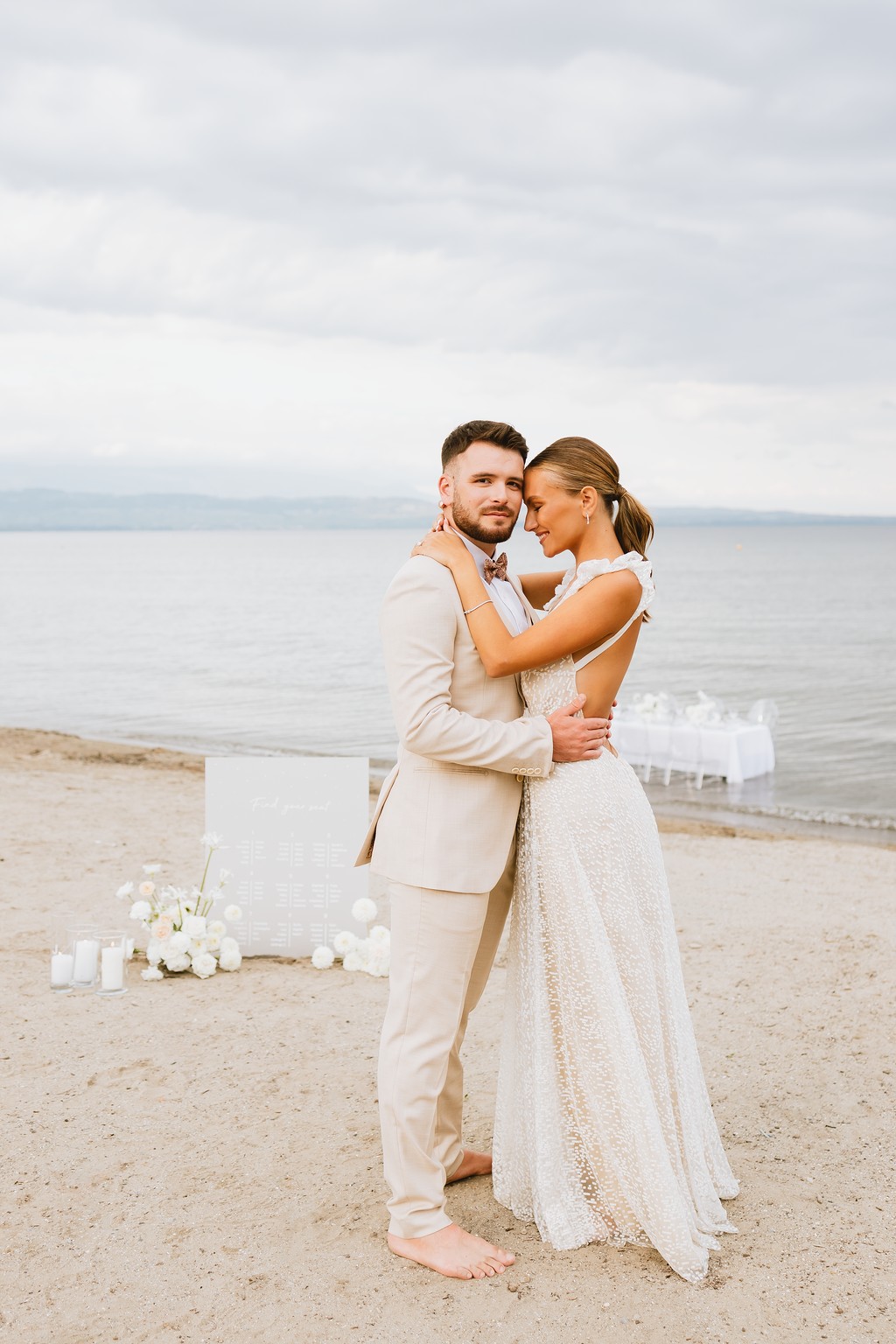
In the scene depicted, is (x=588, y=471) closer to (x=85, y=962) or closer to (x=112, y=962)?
(x=112, y=962)

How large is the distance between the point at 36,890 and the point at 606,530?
5673 millimetres

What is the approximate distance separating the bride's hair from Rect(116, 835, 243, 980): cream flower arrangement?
11.3 ft

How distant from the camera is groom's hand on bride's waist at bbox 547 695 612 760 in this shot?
10.8 ft

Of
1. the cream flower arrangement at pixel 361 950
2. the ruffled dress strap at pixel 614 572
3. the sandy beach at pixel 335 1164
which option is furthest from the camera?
the cream flower arrangement at pixel 361 950

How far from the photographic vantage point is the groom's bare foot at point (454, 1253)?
328cm

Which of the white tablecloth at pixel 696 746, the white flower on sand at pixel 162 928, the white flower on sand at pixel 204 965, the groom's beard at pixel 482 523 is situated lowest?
the white flower on sand at pixel 204 965

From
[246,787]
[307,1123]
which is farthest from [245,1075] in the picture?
[246,787]

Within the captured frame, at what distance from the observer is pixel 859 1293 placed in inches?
129

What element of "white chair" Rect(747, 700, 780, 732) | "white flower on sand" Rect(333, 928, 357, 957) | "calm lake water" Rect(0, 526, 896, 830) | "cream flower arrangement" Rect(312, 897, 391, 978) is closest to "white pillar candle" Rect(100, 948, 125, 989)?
"cream flower arrangement" Rect(312, 897, 391, 978)

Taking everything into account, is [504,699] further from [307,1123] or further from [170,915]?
[170,915]

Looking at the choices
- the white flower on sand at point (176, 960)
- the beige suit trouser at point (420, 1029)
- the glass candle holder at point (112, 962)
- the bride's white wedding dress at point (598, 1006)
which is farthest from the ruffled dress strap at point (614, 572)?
the white flower on sand at point (176, 960)

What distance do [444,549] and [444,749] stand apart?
590mm

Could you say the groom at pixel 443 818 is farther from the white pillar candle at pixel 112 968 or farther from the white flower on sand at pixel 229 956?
the white flower on sand at pixel 229 956

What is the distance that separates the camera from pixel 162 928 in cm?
601
